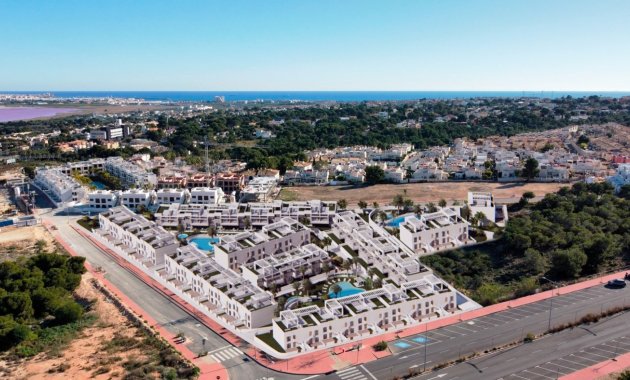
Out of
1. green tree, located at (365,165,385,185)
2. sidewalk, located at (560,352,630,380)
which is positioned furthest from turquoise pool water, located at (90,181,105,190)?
sidewalk, located at (560,352,630,380)

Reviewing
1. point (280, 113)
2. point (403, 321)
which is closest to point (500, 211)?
point (403, 321)

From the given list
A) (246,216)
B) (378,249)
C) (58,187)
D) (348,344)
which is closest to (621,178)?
(378,249)

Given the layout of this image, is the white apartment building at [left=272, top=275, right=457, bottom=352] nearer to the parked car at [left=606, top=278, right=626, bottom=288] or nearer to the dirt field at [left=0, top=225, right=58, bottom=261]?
the parked car at [left=606, top=278, right=626, bottom=288]

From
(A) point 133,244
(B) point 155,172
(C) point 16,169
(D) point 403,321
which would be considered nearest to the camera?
(D) point 403,321

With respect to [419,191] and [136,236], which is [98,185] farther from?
[419,191]

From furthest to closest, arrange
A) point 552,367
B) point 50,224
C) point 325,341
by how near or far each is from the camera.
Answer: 1. point 50,224
2. point 325,341
3. point 552,367

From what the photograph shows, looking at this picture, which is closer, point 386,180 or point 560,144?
point 386,180

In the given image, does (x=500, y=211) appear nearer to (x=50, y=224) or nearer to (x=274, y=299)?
(x=274, y=299)
